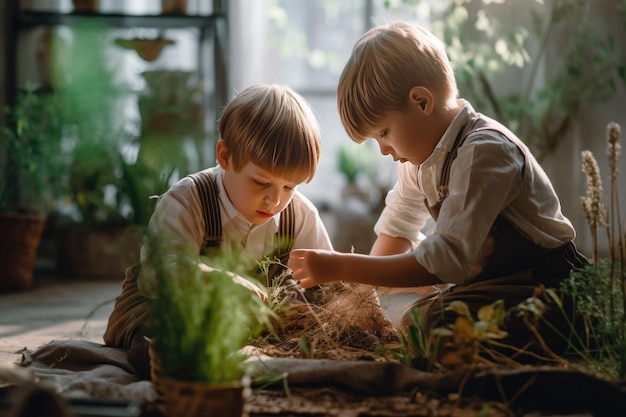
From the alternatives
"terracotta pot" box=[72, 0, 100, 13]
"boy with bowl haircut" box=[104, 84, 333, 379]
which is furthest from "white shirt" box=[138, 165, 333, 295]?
"terracotta pot" box=[72, 0, 100, 13]

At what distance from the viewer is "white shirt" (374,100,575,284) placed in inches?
60.0

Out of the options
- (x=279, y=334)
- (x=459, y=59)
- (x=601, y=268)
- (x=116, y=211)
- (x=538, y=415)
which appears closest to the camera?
(x=538, y=415)

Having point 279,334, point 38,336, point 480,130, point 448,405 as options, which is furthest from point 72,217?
point 448,405

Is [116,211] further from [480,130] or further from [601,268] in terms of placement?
[601,268]

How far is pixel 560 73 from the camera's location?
374cm

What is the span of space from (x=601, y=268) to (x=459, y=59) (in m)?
2.45

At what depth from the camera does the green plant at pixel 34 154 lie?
3.30 meters

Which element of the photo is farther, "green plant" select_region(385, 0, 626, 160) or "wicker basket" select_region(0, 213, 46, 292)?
"green plant" select_region(385, 0, 626, 160)

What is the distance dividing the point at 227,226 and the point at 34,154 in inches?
78.6

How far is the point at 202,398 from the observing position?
3.61ft

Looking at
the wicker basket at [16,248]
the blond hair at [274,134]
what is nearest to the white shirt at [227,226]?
the blond hair at [274,134]

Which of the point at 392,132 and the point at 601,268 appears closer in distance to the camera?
the point at 601,268

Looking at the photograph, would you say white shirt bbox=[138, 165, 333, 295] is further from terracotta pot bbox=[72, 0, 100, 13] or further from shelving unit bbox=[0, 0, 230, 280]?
terracotta pot bbox=[72, 0, 100, 13]

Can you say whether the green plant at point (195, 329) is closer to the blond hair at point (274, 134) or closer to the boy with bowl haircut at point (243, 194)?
the boy with bowl haircut at point (243, 194)
